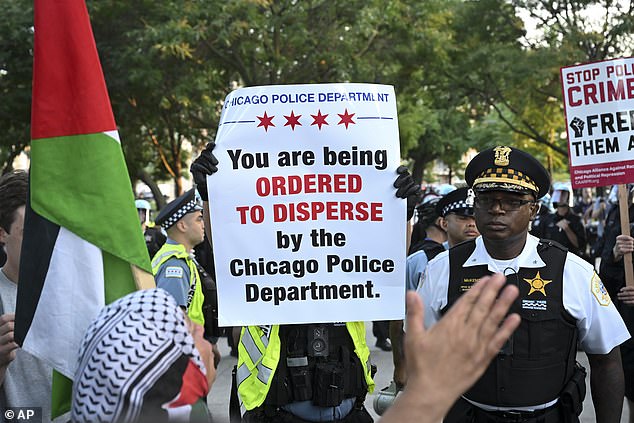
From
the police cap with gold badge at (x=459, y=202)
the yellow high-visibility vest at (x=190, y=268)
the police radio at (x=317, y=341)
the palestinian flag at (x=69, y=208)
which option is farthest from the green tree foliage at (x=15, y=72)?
the palestinian flag at (x=69, y=208)

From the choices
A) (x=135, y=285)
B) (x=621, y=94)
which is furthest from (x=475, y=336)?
(x=621, y=94)

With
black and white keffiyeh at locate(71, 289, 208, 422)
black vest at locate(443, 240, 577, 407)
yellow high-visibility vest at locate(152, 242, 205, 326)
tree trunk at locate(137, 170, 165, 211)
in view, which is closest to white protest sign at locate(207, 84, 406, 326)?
black vest at locate(443, 240, 577, 407)

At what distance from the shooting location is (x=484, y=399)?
345cm

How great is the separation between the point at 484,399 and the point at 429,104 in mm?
20396

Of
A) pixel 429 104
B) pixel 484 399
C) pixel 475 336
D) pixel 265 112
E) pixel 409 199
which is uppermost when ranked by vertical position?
pixel 429 104

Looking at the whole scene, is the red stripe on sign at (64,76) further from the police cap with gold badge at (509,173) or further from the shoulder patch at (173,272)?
the shoulder patch at (173,272)

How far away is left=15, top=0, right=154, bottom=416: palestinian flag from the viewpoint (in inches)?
113

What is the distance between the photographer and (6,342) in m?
2.98

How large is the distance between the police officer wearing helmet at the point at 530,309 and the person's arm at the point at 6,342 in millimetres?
1765

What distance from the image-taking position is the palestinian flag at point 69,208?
2.87m

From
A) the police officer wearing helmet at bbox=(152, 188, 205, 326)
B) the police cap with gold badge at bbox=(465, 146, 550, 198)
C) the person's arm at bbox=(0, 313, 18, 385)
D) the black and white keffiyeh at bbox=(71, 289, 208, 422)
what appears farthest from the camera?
the police officer wearing helmet at bbox=(152, 188, 205, 326)

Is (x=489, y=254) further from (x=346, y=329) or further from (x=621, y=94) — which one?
(x=621, y=94)

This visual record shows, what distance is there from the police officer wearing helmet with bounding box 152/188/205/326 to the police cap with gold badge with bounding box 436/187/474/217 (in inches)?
73.1

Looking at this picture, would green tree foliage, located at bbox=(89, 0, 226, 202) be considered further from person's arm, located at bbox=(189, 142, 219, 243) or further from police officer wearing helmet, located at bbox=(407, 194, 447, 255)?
person's arm, located at bbox=(189, 142, 219, 243)
